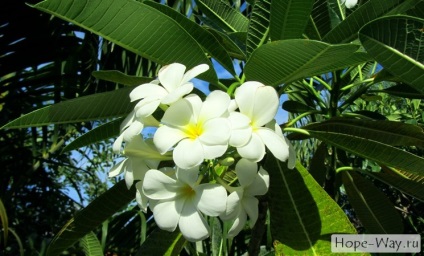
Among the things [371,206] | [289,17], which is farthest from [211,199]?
[371,206]

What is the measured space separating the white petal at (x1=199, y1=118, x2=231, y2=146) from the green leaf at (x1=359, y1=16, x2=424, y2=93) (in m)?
0.20

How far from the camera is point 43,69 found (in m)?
2.80

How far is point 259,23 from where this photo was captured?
732 mm

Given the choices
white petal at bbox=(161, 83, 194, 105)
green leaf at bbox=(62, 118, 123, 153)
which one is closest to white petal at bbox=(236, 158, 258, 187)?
white petal at bbox=(161, 83, 194, 105)

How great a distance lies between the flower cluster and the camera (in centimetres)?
54

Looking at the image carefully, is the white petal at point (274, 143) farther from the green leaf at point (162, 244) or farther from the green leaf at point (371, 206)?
the green leaf at point (371, 206)

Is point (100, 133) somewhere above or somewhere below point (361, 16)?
below

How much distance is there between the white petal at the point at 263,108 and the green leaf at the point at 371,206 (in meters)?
0.45

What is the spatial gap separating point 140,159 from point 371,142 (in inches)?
12.9

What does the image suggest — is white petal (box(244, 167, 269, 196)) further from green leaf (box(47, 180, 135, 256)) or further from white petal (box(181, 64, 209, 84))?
green leaf (box(47, 180, 135, 256))

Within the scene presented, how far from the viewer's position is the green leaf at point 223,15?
96cm

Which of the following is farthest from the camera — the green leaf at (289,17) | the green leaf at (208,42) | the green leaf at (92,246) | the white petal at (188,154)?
the green leaf at (92,246)

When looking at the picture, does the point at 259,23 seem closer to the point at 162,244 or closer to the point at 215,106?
the point at 215,106

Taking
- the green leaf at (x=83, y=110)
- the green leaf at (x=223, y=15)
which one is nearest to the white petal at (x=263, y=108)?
the green leaf at (x=83, y=110)
